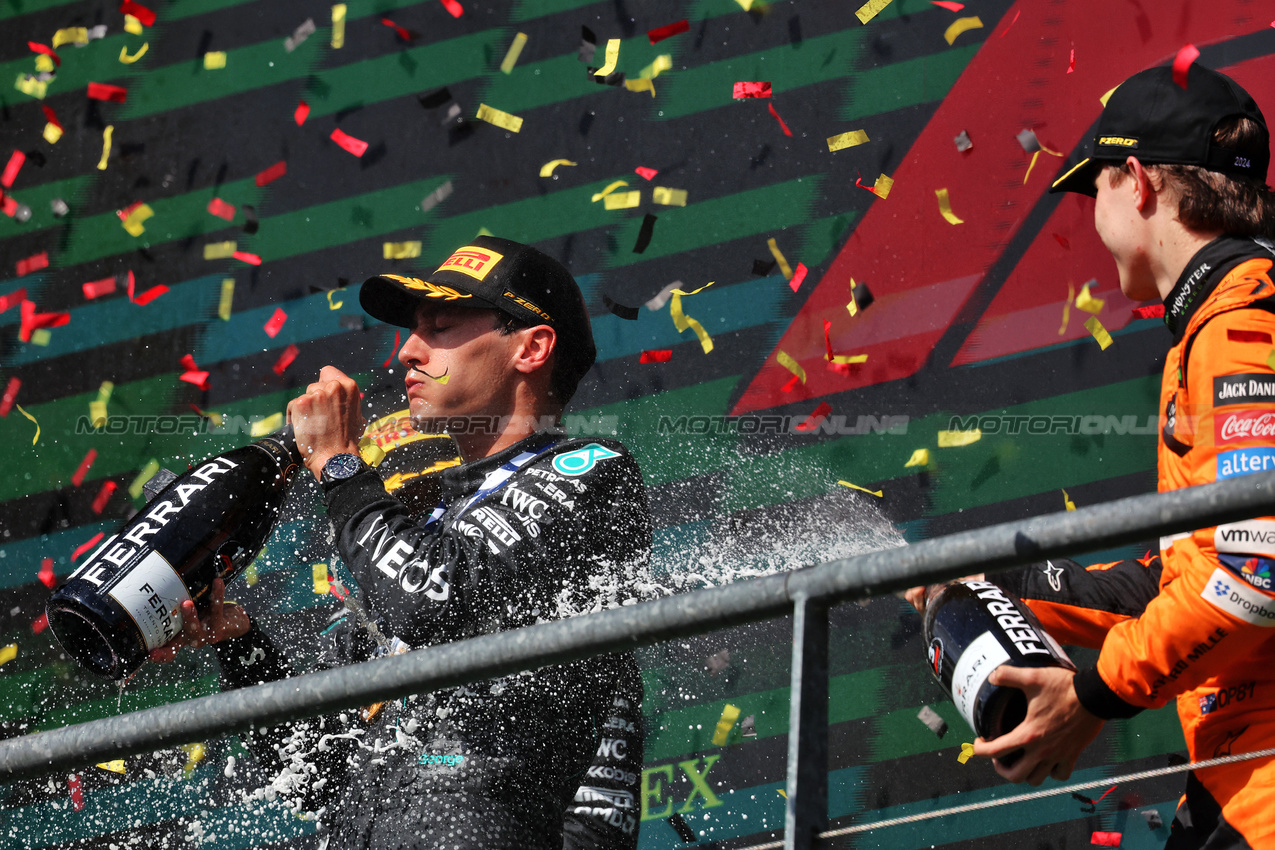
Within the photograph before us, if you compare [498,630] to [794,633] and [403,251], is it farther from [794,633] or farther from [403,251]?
[403,251]

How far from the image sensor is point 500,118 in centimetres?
309

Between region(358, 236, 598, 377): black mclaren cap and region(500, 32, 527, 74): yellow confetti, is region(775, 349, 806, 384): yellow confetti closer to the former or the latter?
region(358, 236, 598, 377): black mclaren cap

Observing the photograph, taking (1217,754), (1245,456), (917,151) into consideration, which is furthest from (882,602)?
(1245,456)

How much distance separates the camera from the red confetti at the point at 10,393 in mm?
3236

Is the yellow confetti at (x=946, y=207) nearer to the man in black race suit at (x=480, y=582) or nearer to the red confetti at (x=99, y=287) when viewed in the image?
the man in black race suit at (x=480, y=582)

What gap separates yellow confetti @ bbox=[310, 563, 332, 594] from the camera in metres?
3.09

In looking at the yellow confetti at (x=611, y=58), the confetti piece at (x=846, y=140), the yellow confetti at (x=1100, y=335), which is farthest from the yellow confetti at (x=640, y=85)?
the yellow confetti at (x=1100, y=335)

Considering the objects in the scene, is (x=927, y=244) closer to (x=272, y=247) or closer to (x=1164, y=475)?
(x=1164, y=475)

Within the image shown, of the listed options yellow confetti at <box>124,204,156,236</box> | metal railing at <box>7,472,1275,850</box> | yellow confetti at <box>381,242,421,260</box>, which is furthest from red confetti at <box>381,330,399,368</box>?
metal railing at <box>7,472,1275,850</box>

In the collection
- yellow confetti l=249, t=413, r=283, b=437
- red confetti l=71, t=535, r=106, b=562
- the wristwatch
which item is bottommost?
red confetti l=71, t=535, r=106, b=562

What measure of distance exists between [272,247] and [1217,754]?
254cm

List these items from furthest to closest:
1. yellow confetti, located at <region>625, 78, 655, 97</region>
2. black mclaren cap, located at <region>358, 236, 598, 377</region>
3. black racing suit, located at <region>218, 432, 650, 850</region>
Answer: yellow confetti, located at <region>625, 78, 655, 97</region> → black mclaren cap, located at <region>358, 236, 598, 377</region> → black racing suit, located at <region>218, 432, 650, 850</region>

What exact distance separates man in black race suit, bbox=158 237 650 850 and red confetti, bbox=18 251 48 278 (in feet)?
5.14

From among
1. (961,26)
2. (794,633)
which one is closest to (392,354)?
(961,26)
